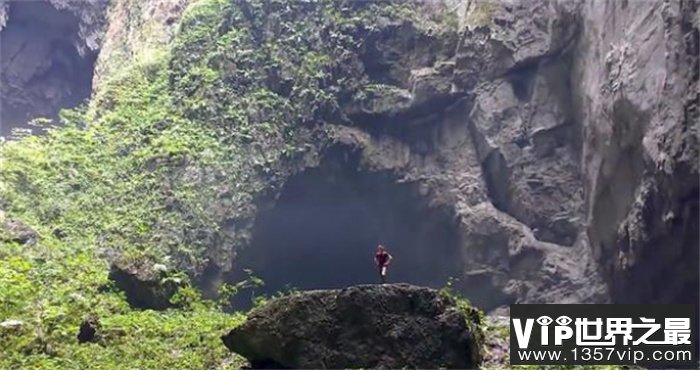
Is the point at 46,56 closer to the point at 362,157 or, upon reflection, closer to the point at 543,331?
the point at 362,157

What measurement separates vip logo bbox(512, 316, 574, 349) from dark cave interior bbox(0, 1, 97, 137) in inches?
1029

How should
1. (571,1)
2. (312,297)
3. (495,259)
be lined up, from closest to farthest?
(312,297)
(571,1)
(495,259)

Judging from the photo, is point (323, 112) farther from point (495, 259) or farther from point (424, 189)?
point (495, 259)

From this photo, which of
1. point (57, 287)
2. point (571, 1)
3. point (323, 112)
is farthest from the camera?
point (323, 112)

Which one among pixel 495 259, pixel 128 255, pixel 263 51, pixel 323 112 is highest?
pixel 263 51

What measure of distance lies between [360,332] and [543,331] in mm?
2274

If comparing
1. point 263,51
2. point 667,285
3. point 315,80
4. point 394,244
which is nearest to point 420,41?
point 315,80

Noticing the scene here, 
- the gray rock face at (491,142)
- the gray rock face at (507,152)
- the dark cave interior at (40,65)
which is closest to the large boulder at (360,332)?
the gray rock face at (507,152)

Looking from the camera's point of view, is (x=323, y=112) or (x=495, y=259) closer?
(x=495, y=259)

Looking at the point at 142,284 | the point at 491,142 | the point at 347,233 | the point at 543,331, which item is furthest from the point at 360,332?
the point at 347,233

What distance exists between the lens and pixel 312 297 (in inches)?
349

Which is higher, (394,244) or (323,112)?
(323,112)

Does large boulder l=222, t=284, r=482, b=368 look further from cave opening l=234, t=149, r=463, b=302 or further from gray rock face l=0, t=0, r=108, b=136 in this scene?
gray rock face l=0, t=0, r=108, b=136

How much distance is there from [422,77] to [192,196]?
7.67 m
